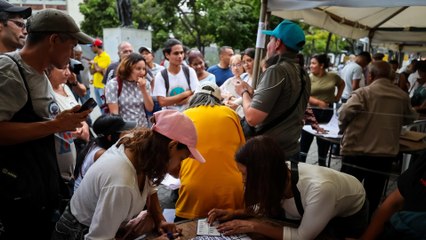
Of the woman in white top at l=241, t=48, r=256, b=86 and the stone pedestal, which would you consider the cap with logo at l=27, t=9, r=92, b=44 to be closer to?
the woman in white top at l=241, t=48, r=256, b=86

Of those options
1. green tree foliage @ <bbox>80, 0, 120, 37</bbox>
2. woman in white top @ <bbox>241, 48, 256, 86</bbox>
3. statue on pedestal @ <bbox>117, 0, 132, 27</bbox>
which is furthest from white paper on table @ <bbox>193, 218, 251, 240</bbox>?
green tree foliage @ <bbox>80, 0, 120, 37</bbox>

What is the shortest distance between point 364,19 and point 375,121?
154 inches

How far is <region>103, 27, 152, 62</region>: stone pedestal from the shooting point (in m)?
7.72

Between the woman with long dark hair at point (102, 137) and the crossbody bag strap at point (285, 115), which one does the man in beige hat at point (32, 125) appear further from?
the crossbody bag strap at point (285, 115)

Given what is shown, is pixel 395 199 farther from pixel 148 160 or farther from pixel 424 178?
pixel 148 160

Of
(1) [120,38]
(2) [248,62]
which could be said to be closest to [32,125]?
(2) [248,62]

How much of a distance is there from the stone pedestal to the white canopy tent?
4.56m

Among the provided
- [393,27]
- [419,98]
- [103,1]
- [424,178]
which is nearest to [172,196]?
[424,178]

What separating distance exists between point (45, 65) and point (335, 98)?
427 cm

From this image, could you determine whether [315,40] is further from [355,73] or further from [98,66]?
[98,66]

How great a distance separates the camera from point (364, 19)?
20.1 feet

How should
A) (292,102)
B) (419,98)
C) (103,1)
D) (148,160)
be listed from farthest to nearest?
(103,1)
(419,98)
(292,102)
(148,160)

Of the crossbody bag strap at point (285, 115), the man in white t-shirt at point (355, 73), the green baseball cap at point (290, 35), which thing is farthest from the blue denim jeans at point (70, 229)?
the man in white t-shirt at point (355, 73)

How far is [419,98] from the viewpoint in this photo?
4773 mm
